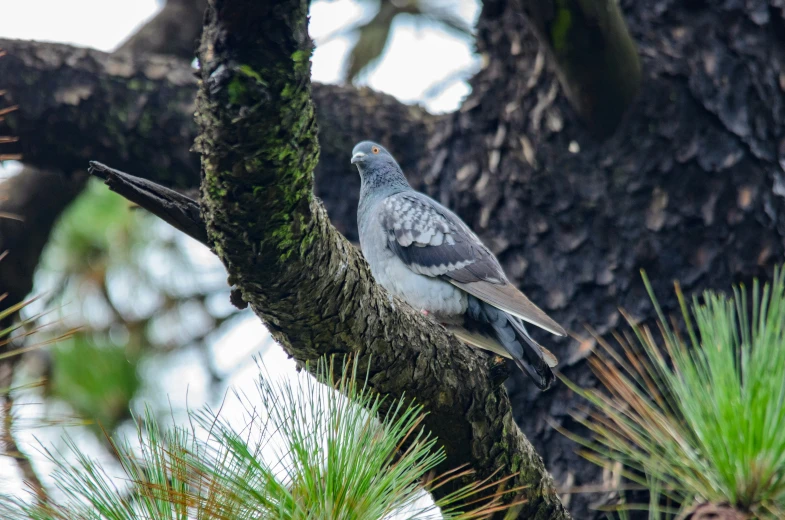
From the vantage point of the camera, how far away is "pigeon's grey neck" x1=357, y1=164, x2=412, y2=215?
4.55m

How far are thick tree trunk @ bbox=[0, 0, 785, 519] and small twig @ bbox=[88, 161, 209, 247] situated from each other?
215cm

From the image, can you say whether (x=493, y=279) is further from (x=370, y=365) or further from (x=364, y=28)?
(x=364, y=28)

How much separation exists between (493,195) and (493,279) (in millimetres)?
644

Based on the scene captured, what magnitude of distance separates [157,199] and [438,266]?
219cm

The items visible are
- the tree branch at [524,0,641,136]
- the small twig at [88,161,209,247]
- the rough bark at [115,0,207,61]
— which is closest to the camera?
the small twig at [88,161,209,247]

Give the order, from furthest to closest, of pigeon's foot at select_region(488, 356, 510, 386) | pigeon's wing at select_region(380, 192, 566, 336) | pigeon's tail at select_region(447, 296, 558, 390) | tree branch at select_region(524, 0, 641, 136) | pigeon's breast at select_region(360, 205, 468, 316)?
pigeon's breast at select_region(360, 205, 468, 316), pigeon's wing at select_region(380, 192, 566, 336), tree branch at select_region(524, 0, 641, 136), pigeon's tail at select_region(447, 296, 558, 390), pigeon's foot at select_region(488, 356, 510, 386)

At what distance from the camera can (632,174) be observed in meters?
3.92

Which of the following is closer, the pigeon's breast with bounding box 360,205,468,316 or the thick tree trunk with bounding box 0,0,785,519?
the thick tree trunk with bounding box 0,0,785,519

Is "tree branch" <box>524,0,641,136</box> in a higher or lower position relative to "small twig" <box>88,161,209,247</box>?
lower

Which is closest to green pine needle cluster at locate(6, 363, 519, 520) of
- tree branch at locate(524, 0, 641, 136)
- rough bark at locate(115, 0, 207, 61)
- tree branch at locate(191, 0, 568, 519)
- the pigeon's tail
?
tree branch at locate(191, 0, 568, 519)

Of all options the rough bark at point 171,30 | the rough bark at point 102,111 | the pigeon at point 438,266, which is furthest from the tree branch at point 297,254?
the rough bark at point 171,30

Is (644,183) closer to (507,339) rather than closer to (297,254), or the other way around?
(507,339)

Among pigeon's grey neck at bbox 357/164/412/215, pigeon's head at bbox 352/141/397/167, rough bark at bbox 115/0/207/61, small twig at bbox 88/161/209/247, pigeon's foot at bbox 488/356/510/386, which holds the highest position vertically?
rough bark at bbox 115/0/207/61

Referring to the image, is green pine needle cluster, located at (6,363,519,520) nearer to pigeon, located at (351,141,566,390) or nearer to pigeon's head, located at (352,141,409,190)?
pigeon, located at (351,141,566,390)
